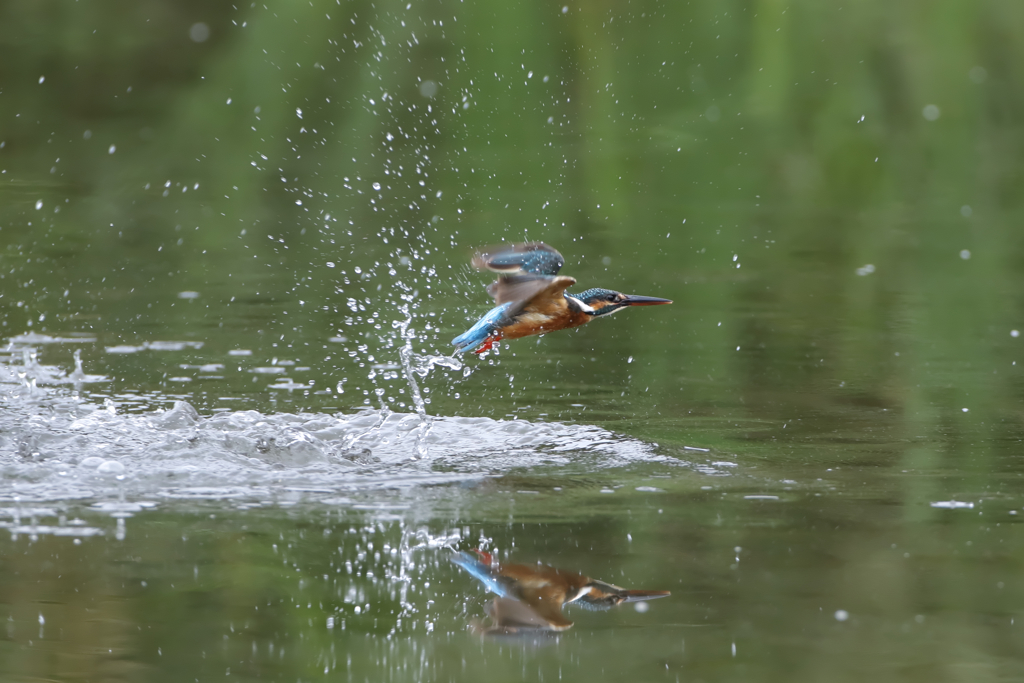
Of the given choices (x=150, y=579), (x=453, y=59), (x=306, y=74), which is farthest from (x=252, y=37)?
(x=150, y=579)

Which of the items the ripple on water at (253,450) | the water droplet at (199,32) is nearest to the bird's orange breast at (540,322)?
the ripple on water at (253,450)

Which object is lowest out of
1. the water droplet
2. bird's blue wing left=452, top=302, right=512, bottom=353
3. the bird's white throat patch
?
bird's blue wing left=452, top=302, right=512, bottom=353

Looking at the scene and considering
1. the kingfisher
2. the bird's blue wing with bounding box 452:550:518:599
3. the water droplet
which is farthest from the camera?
the water droplet

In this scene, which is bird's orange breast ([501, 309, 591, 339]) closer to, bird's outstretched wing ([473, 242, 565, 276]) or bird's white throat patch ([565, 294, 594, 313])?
bird's white throat patch ([565, 294, 594, 313])

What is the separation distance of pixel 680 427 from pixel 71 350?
312cm

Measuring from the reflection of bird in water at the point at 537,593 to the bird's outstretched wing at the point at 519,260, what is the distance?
4.87 feet

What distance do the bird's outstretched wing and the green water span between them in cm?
75

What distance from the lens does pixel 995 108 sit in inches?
586

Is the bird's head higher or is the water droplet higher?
the water droplet

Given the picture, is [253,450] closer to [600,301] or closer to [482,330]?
[482,330]

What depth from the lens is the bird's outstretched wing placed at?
523cm

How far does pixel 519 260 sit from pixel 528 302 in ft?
0.54

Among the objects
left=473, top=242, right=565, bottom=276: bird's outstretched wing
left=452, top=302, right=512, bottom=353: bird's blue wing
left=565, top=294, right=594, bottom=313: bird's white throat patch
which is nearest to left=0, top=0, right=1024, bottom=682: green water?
left=452, top=302, right=512, bottom=353: bird's blue wing

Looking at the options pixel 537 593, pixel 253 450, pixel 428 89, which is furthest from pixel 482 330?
pixel 428 89
